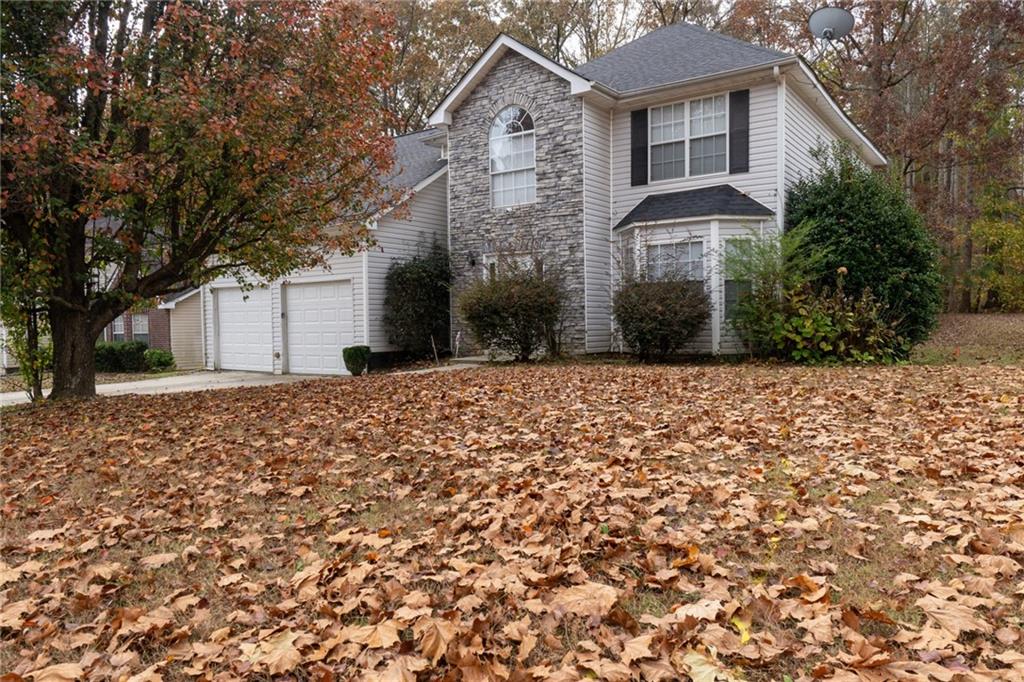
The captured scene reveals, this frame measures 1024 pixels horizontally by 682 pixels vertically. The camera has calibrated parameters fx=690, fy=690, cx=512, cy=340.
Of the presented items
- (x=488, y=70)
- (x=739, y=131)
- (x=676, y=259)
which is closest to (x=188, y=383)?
(x=488, y=70)

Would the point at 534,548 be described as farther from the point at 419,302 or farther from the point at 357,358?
the point at 419,302

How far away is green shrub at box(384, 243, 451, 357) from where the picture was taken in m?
15.5

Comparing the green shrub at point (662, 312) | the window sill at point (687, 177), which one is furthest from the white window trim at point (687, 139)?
the green shrub at point (662, 312)

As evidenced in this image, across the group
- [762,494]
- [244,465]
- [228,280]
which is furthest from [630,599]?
[228,280]

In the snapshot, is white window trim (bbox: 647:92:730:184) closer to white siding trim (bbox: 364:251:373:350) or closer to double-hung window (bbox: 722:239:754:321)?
double-hung window (bbox: 722:239:754:321)

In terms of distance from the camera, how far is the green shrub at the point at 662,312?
1258 centimetres

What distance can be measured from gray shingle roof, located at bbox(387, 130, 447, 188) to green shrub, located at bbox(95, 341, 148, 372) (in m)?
9.08

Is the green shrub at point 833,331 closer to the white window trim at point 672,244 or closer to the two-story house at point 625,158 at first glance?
the two-story house at point 625,158

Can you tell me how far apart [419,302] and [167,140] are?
749 centimetres

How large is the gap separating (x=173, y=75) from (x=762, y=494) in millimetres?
8482

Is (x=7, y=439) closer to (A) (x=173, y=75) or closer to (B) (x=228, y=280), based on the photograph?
(A) (x=173, y=75)

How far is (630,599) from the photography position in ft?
9.54

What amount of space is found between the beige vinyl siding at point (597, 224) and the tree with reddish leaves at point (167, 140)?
18.4 feet

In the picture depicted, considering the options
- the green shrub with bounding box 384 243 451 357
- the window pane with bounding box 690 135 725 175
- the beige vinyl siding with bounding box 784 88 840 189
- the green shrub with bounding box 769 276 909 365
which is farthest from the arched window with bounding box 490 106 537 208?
the green shrub with bounding box 769 276 909 365
